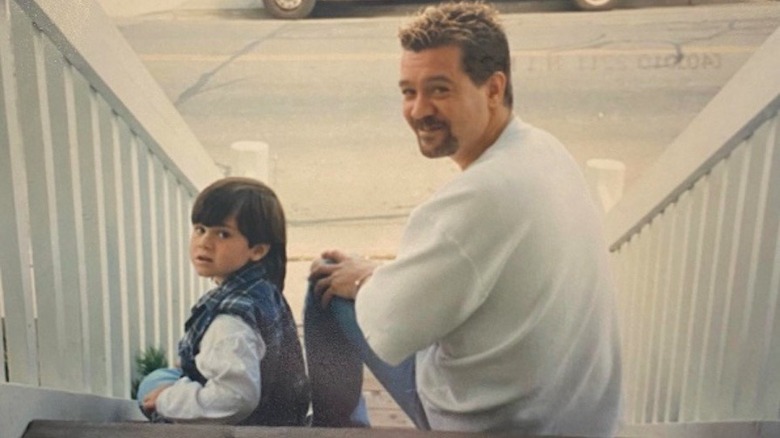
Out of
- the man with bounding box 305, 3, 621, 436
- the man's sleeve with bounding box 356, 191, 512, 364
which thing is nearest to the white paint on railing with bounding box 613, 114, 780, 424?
the man with bounding box 305, 3, 621, 436

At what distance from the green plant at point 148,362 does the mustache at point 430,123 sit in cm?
44

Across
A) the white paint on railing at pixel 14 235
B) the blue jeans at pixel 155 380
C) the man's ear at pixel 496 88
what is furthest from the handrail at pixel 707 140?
the white paint on railing at pixel 14 235

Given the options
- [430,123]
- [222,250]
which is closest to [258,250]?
[222,250]

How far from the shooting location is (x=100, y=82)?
3.20ft

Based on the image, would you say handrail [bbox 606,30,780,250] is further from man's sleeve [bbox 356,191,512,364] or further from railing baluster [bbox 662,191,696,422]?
man's sleeve [bbox 356,191,512,364]

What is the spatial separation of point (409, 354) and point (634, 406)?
1.03ft

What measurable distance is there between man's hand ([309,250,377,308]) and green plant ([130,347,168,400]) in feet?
0.77

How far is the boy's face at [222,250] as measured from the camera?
97cm

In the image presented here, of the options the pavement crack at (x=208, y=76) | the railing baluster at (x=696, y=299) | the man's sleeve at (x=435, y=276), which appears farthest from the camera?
the railing baluster at (x=696, y=299)

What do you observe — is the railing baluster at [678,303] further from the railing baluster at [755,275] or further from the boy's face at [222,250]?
the boy's face at [222,250]

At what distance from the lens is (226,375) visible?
96 centimetres

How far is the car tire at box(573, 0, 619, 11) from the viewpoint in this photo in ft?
3.11

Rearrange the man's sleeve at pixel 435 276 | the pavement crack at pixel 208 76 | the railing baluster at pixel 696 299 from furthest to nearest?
the railing baluster at pixel 696 299, the pavement crack at pixel 208 76, the man's sleeve at pixel 435 276

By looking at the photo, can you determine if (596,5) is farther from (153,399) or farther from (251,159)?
(153,399)
